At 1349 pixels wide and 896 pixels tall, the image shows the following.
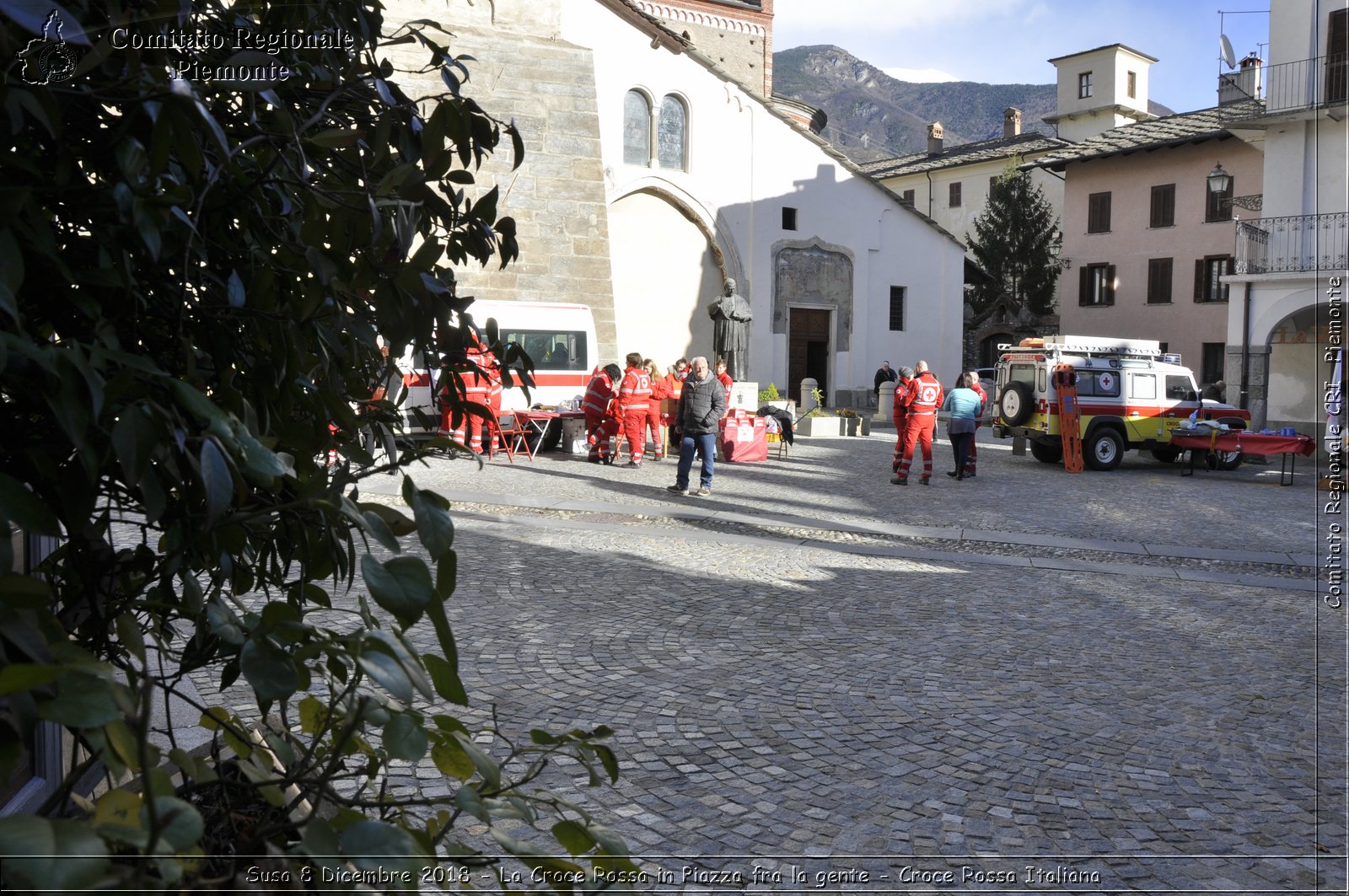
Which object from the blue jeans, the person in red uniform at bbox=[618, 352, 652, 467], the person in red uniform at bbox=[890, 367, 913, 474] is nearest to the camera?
the blue jeans

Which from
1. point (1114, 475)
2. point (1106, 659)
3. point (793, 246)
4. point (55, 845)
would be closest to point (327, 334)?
point (55, 845)

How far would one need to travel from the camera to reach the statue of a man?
2680cm

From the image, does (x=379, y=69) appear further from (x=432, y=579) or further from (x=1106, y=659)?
(x=1106, y=659)

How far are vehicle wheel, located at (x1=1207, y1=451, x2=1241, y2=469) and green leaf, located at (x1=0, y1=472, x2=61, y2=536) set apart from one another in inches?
880

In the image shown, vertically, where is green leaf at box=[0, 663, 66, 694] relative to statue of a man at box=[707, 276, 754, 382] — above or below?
below

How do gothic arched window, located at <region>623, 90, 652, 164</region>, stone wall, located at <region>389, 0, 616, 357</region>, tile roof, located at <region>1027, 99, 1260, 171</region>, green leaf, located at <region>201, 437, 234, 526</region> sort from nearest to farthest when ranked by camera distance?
green leaf, located at <region>201, 437, 234, 526</region>
stone wall, located at <region>389, 0, 616, 357</region>
gothic arched window, located at <region>623, 90, 652, 164</region>
tile roof, located at <region>1027, 99, 1260, 171</region>

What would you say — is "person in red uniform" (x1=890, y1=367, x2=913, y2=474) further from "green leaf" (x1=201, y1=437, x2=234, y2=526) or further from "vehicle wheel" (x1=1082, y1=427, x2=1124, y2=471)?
"green leaf" (x1=201, y1=437, x2=234, y2=526)

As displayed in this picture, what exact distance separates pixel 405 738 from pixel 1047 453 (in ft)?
70.4

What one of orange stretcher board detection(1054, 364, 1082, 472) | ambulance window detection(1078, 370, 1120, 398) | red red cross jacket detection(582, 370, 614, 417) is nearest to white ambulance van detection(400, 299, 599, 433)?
red red cross jacket detection(582, 370, 614, 417)

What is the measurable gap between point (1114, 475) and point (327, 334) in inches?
779

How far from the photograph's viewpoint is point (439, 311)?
1.78 meters

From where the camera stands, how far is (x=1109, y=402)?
20.6 meters

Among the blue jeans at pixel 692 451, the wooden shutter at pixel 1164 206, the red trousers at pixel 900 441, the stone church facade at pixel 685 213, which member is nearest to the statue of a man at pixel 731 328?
the stone church facade at pixel 685 213

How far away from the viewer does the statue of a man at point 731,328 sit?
2680cm
